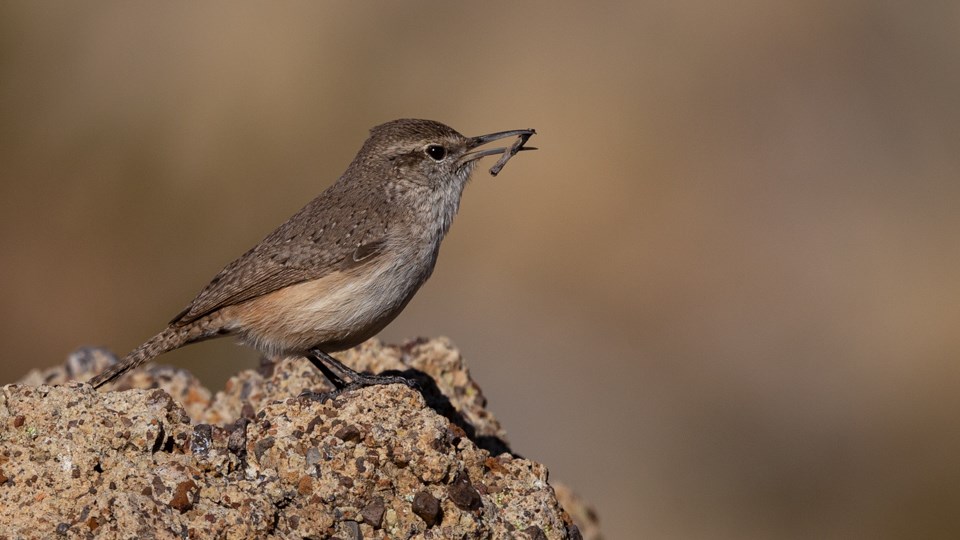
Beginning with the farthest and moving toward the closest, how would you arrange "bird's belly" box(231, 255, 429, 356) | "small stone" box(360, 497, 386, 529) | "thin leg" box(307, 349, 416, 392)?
"bird's belly" box(231, 255, 429, 356), "thin leg" box(307, 349, 416, 392), "small stone" box(360, 497, 386, 529)

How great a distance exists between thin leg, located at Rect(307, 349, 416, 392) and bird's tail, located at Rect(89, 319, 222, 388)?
554 mm

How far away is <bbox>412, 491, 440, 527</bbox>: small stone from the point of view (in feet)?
14.8

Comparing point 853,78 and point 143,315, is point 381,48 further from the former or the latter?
point 853,78

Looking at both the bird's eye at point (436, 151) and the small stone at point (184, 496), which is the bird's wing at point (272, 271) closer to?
the bird's eye at point (436, 151)

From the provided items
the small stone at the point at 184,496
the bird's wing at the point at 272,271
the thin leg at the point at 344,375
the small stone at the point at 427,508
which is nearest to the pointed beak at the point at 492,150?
the bird's wing at the point at 272,271

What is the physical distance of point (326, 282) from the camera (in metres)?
6.16

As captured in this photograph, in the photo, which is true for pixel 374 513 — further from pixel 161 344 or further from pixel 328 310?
pixel 161 344

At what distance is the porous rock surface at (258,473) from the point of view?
4.10m

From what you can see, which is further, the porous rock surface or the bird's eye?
the bird's eye

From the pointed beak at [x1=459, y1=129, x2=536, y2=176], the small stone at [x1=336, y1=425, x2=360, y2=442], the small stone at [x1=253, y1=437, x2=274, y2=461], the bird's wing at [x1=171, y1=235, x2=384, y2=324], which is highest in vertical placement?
the pointed beak at [x1=459, y1=129, x2=536, y2=176]

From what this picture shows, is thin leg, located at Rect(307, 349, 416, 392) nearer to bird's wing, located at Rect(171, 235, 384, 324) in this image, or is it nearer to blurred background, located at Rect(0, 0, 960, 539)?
bird's wing, located at Rect(171, 235, 384, 324)

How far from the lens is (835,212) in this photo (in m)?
13.7

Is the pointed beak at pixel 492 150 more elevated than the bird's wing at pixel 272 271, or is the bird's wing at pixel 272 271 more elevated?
the pointed beak at pixel 492 150

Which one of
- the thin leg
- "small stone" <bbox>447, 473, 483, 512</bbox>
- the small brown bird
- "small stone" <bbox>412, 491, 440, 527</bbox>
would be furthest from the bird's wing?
"small stone" <bbox>412, 491, 440, 527</bbox>
